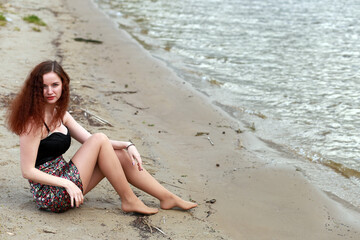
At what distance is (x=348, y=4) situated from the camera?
826 inches

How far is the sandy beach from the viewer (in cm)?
408

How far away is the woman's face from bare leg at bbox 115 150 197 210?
80 centimetres

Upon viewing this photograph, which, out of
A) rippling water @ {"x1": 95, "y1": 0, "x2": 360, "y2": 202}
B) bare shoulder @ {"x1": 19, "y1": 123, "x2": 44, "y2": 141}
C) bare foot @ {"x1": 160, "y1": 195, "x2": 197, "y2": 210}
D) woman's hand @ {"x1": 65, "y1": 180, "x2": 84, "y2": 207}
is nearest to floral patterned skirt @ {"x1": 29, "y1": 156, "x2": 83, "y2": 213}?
woman's hand @ {"x1": 65, "y1": 180, "x2": 84, "y2": 207}

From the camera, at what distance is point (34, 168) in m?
3.80

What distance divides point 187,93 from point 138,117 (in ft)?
5.47

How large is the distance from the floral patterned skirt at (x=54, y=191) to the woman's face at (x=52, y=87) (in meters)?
0.54

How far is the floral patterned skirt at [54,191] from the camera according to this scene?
395cm

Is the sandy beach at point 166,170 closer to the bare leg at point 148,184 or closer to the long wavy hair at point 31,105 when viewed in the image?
the bare leg at point 148,184

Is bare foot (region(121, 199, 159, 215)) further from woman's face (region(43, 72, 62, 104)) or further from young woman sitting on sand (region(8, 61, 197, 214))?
woman's face (region(43, 72, 62, 104))

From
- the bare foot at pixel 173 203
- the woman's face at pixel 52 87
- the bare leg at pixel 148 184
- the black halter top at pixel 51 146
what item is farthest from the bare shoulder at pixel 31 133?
the bare foot at pixel 173 203

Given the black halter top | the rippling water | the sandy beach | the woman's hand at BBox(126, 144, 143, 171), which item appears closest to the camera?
the black halter top

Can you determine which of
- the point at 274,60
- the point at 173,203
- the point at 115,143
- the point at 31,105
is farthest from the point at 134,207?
the point at 274,60

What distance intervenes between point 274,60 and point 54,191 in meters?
8.77

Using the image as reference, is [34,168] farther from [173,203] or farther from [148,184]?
[173,203]
